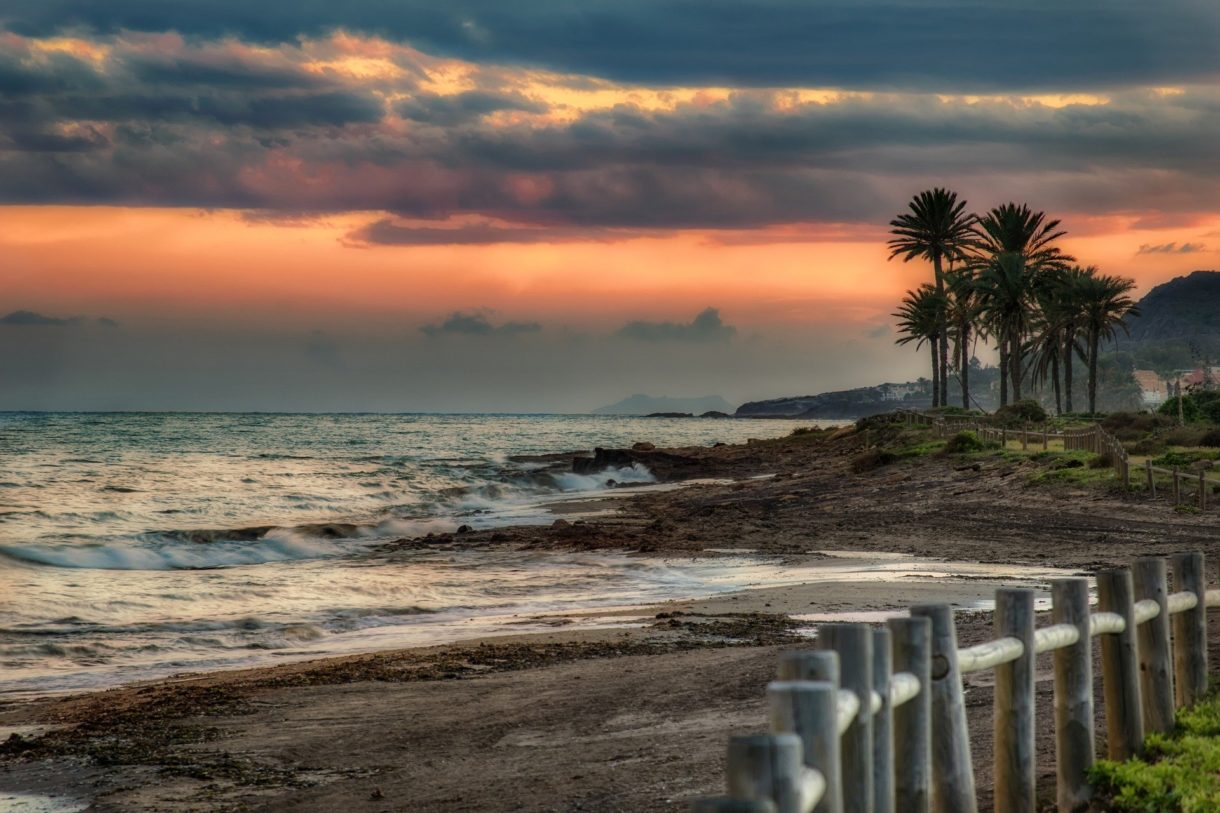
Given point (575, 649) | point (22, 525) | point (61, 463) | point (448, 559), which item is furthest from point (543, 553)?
point (61, 463)

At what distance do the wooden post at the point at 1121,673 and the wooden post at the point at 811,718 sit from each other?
411cm

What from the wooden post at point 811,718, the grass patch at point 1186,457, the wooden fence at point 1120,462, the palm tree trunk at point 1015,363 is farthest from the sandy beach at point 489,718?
the palm tree trunk at point 1015,363

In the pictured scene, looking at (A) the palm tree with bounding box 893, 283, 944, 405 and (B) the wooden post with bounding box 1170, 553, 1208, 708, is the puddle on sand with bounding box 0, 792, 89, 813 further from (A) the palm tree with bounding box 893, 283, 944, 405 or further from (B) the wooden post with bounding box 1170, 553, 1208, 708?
(A) the palm tree with bounding box 893, 283, 944, 405

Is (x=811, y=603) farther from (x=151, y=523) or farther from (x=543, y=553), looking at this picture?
(x=151, y=523)

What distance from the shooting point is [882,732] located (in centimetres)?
521

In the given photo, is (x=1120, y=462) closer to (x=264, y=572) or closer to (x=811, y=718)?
(x=264, y=572)

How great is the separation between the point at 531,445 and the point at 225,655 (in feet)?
289

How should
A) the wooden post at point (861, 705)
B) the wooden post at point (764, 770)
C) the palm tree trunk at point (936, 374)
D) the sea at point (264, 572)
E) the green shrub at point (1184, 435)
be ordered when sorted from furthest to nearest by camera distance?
the palm tree trunk at point (936, 374) < the green shrub at point (1184, 435) < the sea at point (264, 572) < the wooden post at point (861, 705) < the wooden post at point (764, 770)

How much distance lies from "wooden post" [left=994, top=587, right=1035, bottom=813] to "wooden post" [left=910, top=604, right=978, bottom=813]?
63cm

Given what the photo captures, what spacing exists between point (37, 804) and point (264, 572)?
16.4m

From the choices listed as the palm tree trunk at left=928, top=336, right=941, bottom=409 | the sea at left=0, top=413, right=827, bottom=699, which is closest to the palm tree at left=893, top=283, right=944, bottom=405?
the palm tree trunk at left=928, top=336, right=941, bottom=409

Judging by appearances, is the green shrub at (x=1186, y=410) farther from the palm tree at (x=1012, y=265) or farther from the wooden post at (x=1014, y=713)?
the wooden post at (x=1014, y=713)

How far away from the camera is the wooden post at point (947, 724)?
5.85m

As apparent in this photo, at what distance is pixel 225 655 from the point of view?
15328 mm
